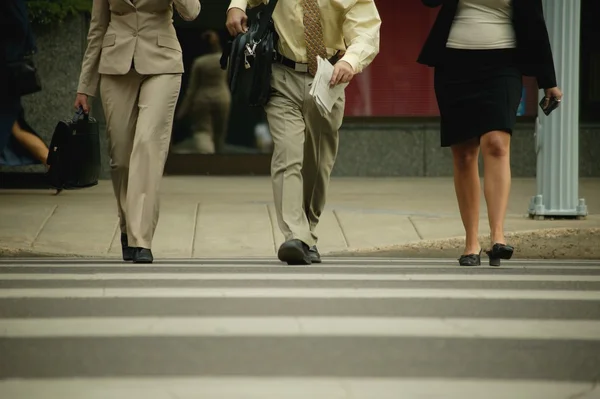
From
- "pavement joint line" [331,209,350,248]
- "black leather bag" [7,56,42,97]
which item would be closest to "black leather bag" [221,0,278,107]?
"black leather bag" [7,56,42,97]

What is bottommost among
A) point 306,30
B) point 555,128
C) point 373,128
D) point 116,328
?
point 373,128

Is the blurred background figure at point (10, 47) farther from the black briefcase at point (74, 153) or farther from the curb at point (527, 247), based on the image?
the curb at point (527, 247)

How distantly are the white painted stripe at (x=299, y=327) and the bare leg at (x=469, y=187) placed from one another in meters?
2.56

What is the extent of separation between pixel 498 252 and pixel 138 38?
7.22ft

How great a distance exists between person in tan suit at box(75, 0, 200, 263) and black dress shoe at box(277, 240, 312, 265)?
2.27 ft

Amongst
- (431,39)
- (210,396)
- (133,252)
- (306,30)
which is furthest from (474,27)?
(210,396)

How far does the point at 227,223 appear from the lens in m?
9.93

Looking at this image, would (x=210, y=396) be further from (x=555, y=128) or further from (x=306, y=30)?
(x=555, y=128)

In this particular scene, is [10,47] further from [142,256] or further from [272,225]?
[272,225]

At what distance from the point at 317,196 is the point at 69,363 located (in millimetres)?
3862

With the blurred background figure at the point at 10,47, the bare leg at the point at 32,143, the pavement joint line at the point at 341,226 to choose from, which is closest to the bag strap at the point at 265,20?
the blurred background figure at the point at 10,47

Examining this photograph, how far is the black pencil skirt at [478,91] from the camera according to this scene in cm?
717

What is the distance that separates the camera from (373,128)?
49.6 feet

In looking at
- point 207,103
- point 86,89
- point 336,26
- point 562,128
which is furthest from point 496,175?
point 207,103
